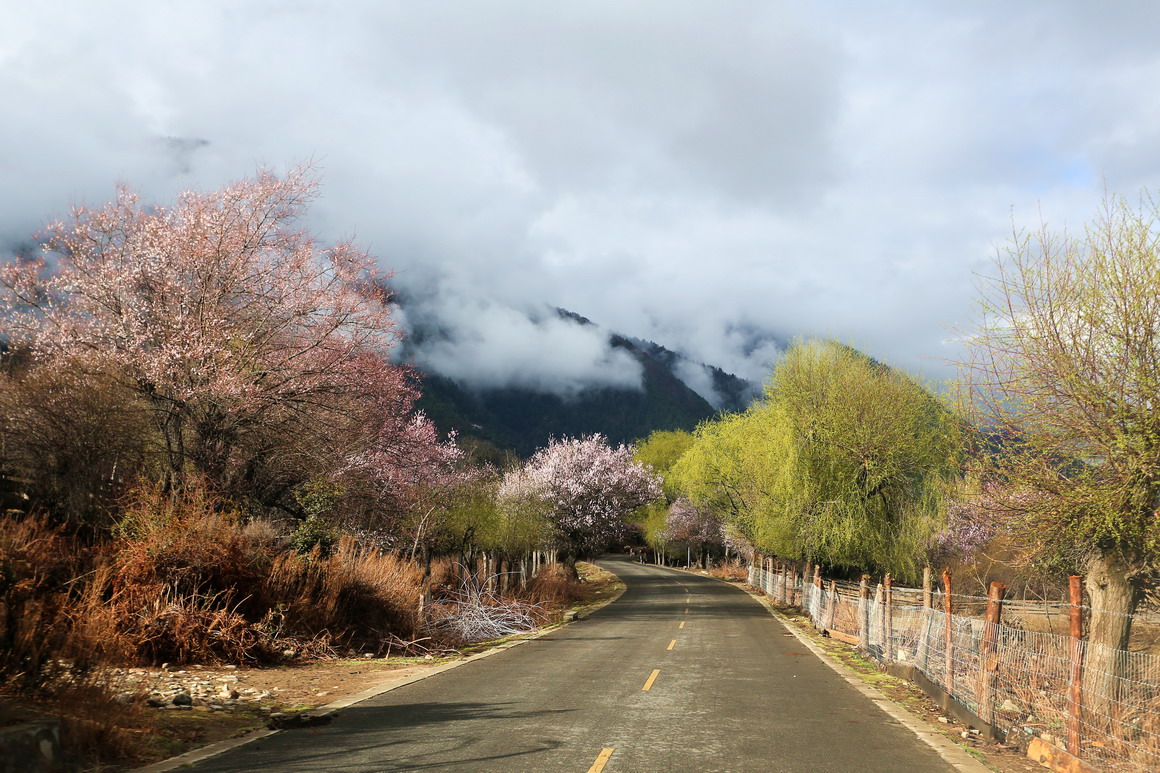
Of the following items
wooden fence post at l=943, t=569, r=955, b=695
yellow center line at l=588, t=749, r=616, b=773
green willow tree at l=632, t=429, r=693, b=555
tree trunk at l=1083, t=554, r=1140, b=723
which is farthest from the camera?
green willow tree at l=632, t=429, r=693, b=555

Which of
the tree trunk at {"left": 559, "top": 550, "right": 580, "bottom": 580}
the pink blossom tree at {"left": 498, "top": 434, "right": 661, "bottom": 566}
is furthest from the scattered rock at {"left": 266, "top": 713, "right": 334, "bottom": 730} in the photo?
the tree trunk at {"left": 559, "top": 550, "right": 580, "bottom": 580}

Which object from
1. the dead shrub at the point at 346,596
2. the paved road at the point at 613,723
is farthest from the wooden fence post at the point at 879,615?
the dead shrub at the point at 346,596

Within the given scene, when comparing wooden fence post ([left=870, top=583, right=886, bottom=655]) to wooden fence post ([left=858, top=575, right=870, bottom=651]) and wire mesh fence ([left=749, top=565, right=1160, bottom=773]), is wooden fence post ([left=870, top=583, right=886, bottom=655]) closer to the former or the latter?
wooden fence post ([left=858, top=575, right=870, bottom=651])

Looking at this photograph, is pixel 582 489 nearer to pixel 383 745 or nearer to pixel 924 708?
pixel 924 708

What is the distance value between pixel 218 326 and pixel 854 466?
78.1 feet

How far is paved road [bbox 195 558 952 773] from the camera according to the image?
294 inches

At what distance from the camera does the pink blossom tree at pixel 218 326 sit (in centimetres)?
1756

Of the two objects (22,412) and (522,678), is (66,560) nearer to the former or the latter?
(522,678)

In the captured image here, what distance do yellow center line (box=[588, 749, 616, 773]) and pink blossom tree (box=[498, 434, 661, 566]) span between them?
1504 inches

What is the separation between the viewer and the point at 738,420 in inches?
1849

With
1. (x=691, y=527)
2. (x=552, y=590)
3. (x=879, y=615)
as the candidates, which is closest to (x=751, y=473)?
(x=552, y=590)

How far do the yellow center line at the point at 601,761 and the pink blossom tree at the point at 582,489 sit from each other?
38.2m

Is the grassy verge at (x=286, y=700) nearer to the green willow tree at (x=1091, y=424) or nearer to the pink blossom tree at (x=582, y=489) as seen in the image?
the green willow tree at (x=1091, y=424)

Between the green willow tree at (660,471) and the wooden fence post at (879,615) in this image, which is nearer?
the wooden fence post at (879,615)
